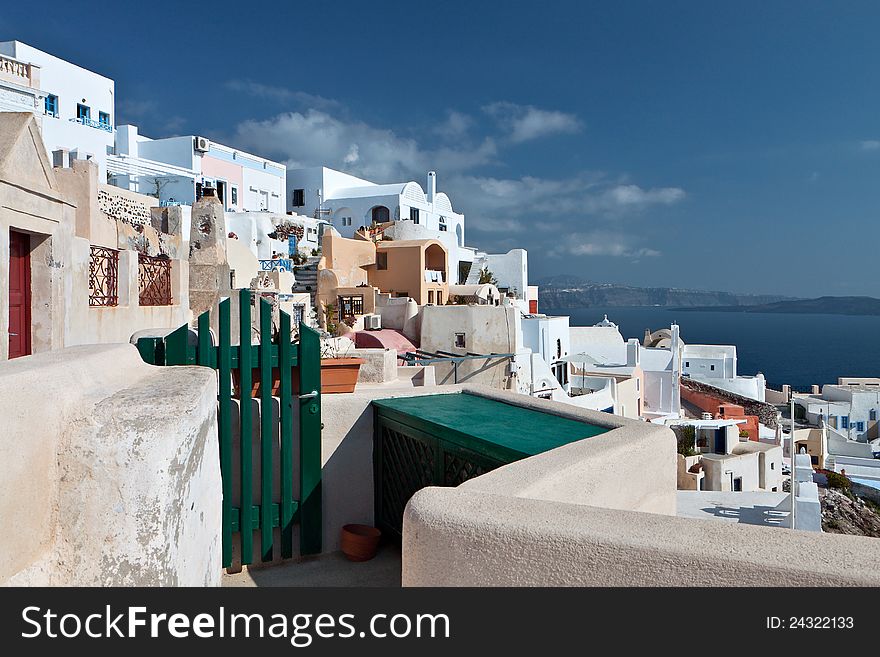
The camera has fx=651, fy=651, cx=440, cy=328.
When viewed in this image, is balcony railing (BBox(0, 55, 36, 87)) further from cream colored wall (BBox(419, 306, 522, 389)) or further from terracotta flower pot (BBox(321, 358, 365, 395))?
terracotta flower pot (BBox(321, 358, 365, 395))

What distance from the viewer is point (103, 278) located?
274 inches

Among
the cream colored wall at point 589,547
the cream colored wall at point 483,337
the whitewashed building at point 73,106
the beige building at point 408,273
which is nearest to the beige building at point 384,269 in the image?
the beige building at point 408,273

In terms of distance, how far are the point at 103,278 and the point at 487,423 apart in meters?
4.78

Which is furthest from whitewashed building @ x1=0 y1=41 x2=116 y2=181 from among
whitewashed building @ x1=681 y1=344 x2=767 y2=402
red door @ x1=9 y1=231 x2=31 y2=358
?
whitewashed building @ x1=681 y1=344 x2=767 y2=402

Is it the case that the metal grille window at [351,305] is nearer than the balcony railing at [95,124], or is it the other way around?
the metal grille window at [351,305]

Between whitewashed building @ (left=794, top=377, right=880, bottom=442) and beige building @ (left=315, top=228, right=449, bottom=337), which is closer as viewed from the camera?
beige building @ (left=315, top=228, right=449, bottom=337)

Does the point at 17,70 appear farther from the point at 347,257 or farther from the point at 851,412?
the point at 851,412

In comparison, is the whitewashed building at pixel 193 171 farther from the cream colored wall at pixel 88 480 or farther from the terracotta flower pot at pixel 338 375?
the cream colored wall at pixel 88 480

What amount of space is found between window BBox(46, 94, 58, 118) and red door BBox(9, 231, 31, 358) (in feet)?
87.2

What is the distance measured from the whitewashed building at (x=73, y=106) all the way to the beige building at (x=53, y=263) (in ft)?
66.3

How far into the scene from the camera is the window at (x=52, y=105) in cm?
2727

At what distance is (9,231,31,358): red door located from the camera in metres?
5.21

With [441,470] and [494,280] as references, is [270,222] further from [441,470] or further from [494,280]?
[441,470]

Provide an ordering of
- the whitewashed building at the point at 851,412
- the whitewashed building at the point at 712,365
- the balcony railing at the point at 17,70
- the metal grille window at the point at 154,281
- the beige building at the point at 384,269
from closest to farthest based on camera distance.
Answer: the metal grille window at the point at 154,281 < the balcony railing at the point at 17,70 < the beige building at the point at 384,269 < the whitewashed building at the point at 851,412 < the whitewashed building at the point at 712,365
